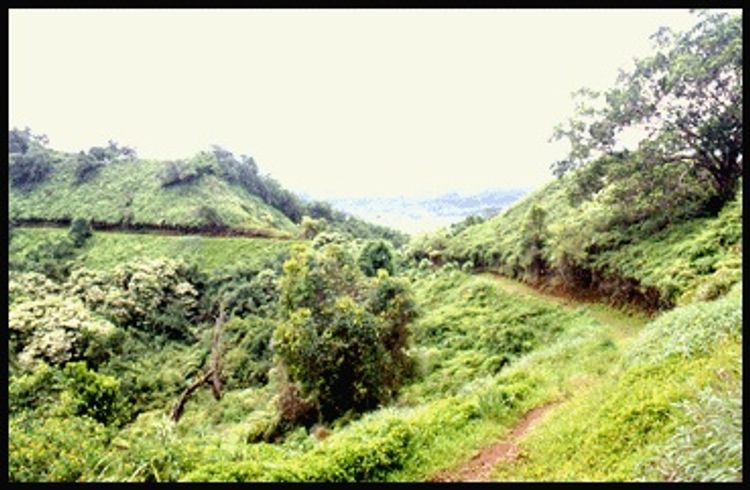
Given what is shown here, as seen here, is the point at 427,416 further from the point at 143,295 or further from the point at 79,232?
the point at 79,232

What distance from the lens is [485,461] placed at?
8.05 metres

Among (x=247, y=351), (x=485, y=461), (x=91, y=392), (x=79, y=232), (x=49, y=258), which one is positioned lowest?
(x=247, y=351)

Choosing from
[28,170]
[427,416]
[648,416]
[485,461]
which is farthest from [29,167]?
[648,416]

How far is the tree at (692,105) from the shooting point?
17.0 meters

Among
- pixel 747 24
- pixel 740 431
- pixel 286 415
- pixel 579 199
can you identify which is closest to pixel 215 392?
pixel 286 415

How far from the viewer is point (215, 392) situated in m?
22.4

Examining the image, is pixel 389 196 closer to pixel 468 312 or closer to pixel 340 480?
pixel 468 312

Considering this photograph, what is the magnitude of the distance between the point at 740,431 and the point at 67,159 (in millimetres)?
62694

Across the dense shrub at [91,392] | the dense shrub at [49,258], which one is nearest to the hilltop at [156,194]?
the dense shrub at [49,258]

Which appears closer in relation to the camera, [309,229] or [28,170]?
[309,229]

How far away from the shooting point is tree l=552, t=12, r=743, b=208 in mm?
16984

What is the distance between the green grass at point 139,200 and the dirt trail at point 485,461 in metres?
38.1

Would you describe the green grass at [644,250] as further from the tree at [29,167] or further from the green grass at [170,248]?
the tree at [29,167]

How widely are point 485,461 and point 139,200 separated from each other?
47.2 m
